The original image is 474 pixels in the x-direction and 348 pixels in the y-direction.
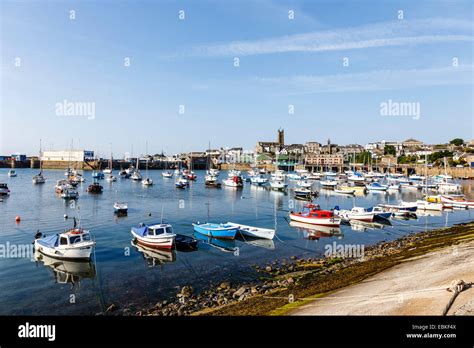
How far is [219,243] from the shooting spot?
3475 cm

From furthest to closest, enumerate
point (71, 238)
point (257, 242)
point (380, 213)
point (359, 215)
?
1. point (380, 213)
2. point (359, 215)
3. point (257, 242)
4. point (71, 238)

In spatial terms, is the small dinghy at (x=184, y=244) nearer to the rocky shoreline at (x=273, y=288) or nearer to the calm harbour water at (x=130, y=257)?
the calm harbour water at (x=130, y=257)

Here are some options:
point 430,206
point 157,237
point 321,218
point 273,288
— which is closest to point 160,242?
point 157,237

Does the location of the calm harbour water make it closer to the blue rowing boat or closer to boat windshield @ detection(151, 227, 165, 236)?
the blue rowing boat

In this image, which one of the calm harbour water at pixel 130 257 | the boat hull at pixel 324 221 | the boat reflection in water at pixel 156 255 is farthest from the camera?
the boat hull at pixel 324 221

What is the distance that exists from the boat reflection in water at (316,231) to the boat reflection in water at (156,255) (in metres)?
15.1

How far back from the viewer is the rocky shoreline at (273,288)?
719 inches

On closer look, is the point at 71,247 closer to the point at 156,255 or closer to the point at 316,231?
the point at 156,255

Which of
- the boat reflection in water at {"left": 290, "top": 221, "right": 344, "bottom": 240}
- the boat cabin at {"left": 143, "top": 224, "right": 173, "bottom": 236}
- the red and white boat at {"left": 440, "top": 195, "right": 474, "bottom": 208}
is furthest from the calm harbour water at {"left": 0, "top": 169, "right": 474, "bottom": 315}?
the red and white boat at {"left": 440, "top": 195, "right": 474, "bottom": 208}

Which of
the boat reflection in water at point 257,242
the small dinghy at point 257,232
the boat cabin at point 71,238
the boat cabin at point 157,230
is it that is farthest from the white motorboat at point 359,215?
the boat cabin at point 71,238

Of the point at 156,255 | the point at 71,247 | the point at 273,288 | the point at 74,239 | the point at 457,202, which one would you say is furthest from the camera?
the point at 457,202

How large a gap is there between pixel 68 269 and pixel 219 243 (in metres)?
13.4

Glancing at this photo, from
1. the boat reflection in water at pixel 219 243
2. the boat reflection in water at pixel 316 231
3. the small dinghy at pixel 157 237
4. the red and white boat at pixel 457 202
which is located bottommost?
the boat reflection in water at pixel 316 231
